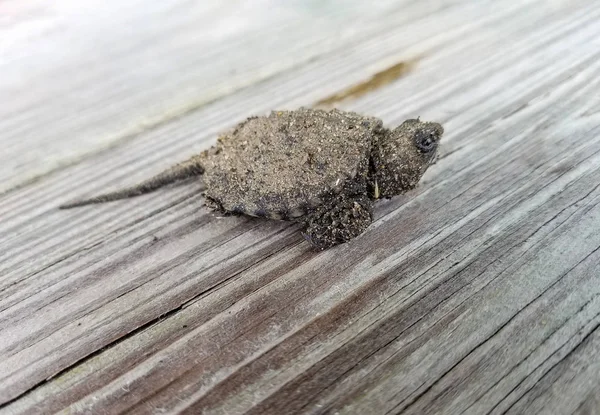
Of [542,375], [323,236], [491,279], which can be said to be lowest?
[542,375]

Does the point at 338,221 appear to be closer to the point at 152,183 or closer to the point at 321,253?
the point at 321,253

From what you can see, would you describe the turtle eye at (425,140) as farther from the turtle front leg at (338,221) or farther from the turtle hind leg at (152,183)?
the turtle hind leg at (152,183)

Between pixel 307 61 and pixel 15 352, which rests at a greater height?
pixel 307 61

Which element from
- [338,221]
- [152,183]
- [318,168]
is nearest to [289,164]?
[318,168]

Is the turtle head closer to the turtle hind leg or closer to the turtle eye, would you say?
the turtle eye

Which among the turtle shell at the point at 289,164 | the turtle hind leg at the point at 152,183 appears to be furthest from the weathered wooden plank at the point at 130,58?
the turtle shell at the point at 289,164

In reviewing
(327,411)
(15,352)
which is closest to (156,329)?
(15,352)

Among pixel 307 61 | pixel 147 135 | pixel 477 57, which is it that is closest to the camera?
pixel 147 135

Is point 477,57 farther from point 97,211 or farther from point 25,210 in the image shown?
point 25,210
